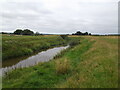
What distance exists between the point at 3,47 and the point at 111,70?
1904 cm

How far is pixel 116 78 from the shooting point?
614cm

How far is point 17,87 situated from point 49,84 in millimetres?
1897

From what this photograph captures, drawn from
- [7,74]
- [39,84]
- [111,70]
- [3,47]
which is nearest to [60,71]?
[39,84]

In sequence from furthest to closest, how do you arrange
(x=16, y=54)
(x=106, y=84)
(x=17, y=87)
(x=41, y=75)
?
(x=16, y=54) < (x=41, y=75) < (x=17, y=87) < (x=106, y=84)

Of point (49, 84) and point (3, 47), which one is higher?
point (3, 47)

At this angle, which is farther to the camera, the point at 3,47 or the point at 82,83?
the point at 3,47

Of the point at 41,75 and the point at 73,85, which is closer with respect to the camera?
the point at 73,85

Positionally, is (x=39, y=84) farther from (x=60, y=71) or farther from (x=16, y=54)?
(x=16, y=54)

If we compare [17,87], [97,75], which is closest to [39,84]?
[17,87]

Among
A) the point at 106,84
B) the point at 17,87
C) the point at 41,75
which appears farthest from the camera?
the point at 41,75

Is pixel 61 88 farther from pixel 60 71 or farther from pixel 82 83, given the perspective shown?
pixel 60 71

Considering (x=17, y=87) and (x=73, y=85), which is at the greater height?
(x=73, y=85)

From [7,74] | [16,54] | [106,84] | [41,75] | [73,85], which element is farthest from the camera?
[16,54]

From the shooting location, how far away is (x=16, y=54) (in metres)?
20.8
